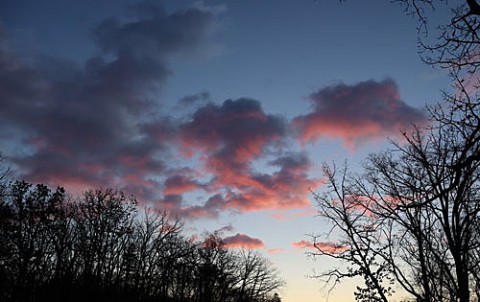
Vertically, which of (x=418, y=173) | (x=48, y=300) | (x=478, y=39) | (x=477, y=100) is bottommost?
(x=48, y=300)

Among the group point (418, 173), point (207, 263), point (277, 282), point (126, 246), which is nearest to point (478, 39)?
point (418, 173)

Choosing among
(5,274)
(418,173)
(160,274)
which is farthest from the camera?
(160,274)

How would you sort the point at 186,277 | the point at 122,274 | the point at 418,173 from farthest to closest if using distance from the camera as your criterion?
the point at 186,277, the point at 122,274, the point at 418,173

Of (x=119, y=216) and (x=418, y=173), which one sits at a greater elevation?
(x=119, y=216)

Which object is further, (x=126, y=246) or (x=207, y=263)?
(x=207, y=263)

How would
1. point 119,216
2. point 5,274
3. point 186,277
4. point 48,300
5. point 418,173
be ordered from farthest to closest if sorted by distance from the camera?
1. point 186,277
2. point 119,216
3. point 48,300
4. point 5,274
5. point 418,173

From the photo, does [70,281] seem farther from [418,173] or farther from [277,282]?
[277,282]

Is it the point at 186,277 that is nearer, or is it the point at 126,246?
the point at 126,246

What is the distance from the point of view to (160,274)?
178 ft

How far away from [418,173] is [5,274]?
28882 mm

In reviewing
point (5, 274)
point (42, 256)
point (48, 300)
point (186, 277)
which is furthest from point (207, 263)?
point (5, 274)

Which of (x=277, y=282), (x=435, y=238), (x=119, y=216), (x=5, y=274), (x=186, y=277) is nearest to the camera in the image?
(x=435, y=238)

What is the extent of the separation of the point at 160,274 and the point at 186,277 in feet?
46.8

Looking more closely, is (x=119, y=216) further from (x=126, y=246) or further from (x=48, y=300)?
(x=48, y=300)
